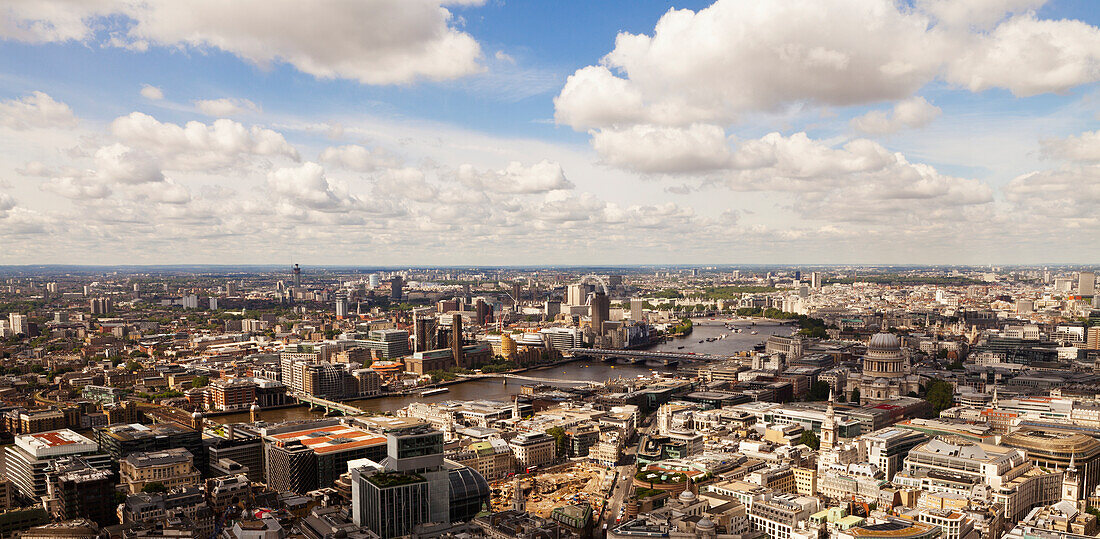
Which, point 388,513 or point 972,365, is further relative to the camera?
point 972,365

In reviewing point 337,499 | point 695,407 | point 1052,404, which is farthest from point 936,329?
point 337,499

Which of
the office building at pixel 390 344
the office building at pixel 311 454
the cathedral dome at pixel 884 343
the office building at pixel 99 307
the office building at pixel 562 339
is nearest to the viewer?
the office building at pixel 311 454

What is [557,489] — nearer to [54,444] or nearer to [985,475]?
[985,475]

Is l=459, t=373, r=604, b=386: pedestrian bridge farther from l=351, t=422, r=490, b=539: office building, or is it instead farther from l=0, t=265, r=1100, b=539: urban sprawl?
l=351, t=422, r=490, b=539: office building

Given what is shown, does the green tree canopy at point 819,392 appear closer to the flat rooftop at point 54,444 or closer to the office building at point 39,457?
the office building at point 39,457

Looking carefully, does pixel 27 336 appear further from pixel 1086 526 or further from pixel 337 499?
pixel 1086 526

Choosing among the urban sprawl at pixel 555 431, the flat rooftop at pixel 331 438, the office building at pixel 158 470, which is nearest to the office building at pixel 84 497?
the urban sprawl at pixel 555 431
